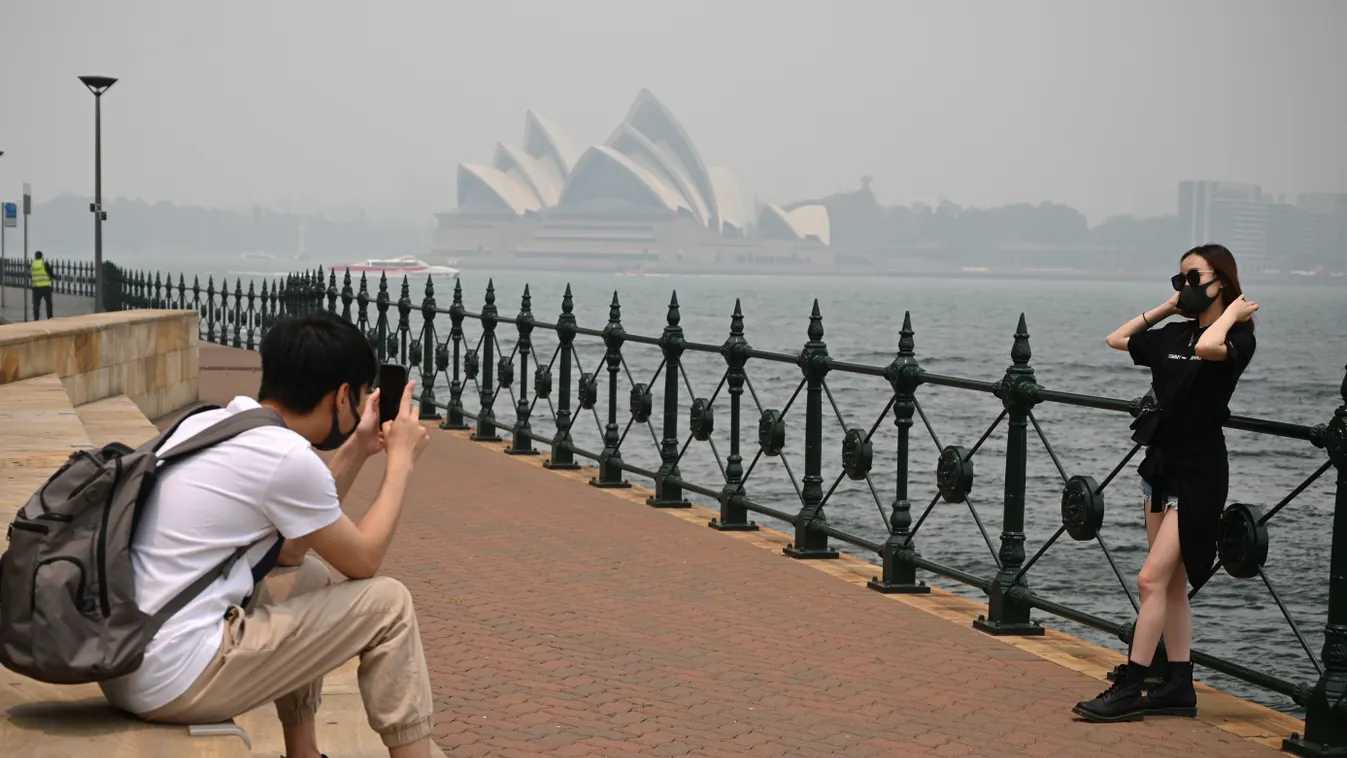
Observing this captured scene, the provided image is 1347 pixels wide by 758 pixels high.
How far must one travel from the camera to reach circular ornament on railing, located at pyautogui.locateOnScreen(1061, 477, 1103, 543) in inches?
233

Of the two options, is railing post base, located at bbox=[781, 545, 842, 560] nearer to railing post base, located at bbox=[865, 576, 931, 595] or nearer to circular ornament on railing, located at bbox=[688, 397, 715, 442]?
railing post base, located at bbox=[865, 576, 931, 595]

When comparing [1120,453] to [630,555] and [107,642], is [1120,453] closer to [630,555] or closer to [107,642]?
[630,555]

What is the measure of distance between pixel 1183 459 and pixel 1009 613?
5.68 ft

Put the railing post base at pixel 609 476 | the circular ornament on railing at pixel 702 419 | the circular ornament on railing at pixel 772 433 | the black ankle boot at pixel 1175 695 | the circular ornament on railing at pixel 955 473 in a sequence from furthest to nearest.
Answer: the railing post base at pixel 609 476 → the circular ornament on railing at pixel 702 419 → the circular ornament on railing at pixel 772 433 → the circular ornament on railing at pixel 955 473 → the black ankle boot at pixel 1175 695

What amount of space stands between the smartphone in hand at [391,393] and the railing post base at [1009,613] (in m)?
3.71

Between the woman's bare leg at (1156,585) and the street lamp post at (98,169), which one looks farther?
the street lamp post at (98,169)

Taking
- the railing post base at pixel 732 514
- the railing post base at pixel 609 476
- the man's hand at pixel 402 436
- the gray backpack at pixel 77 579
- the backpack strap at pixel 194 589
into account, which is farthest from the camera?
the railing post base at pixel 609 476

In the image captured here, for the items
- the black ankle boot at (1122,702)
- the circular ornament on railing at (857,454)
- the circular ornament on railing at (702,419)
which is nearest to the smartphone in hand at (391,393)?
the black ankle boot at (1122,702)

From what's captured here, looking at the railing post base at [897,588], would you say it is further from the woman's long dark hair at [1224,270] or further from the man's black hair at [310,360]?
the man's black hair at [310,360]

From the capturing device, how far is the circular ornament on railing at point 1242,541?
5.00 meters

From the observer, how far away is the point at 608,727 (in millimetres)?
4953

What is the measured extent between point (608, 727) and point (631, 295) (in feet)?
468

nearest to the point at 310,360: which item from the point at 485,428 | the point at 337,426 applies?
the point at 337,426

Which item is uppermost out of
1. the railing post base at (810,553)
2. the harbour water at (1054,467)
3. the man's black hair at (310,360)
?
the man's black hair at (310,360)
